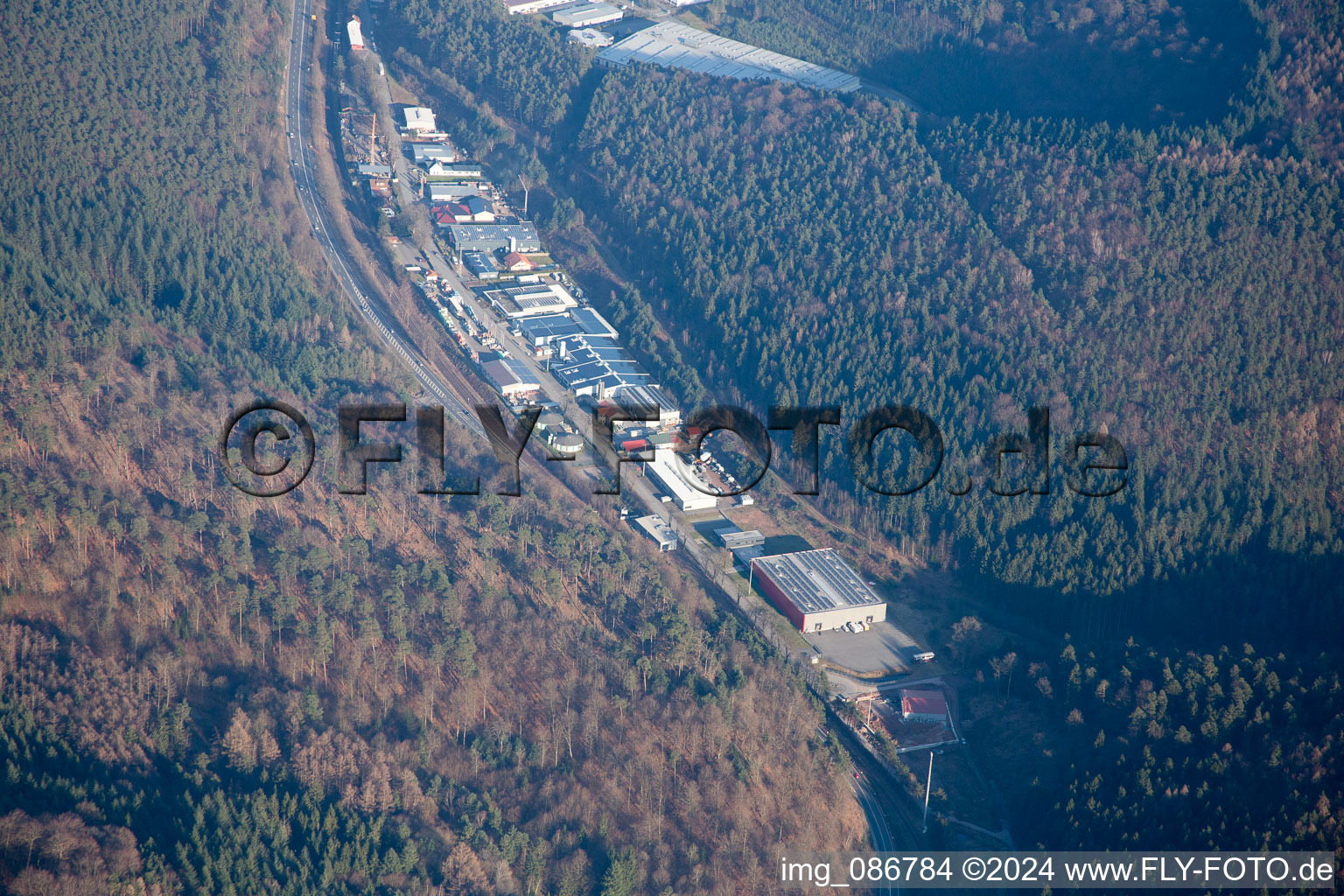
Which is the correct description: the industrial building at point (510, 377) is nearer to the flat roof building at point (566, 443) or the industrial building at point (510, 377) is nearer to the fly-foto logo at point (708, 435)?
the fly-foto logo at point (708, 435)

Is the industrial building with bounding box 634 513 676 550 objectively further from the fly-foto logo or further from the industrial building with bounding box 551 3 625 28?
the industrial building with bounding box 551 3 625 28

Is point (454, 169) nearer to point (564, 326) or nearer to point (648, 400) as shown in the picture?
point (564, 326)

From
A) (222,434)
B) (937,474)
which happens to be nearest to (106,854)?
(222,434)

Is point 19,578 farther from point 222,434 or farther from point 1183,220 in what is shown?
point 1183,220

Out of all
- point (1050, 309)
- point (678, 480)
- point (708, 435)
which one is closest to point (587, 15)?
point (708, 435)

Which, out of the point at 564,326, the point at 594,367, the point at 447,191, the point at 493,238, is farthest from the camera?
the point at 447,191

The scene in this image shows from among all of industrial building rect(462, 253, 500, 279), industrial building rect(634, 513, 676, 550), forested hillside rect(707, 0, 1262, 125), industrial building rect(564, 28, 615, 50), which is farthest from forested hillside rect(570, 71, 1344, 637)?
industrial building rect(564, 28, 615, 50)
